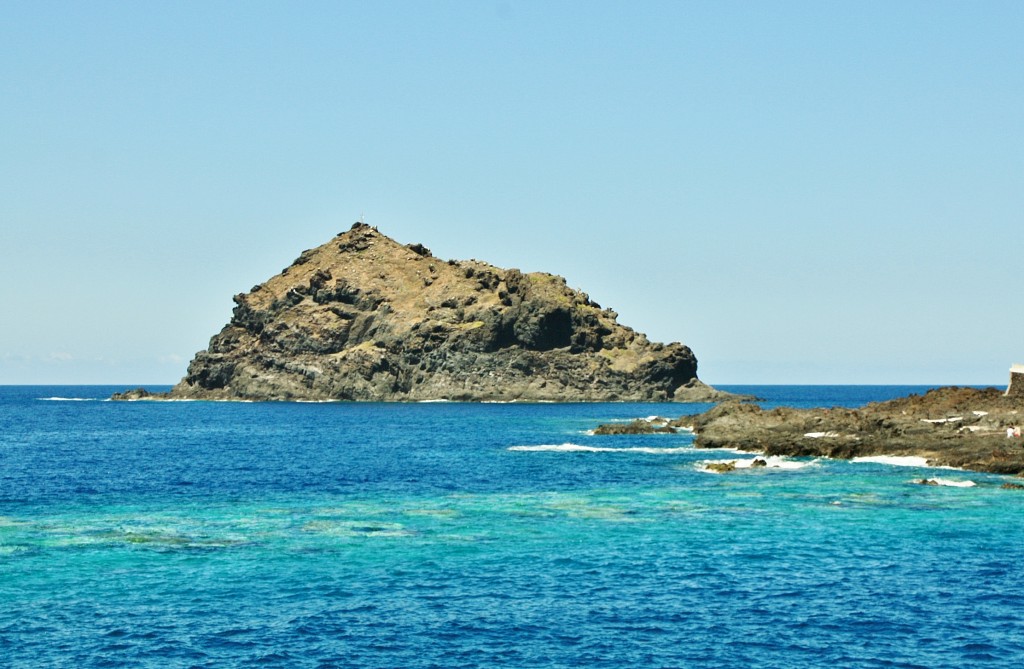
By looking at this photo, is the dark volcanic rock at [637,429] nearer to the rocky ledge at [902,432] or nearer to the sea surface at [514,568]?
the rocky ledge at [902,432]

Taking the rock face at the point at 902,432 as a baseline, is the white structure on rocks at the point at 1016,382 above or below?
Result: above

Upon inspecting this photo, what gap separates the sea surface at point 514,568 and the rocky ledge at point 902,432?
4841 mm

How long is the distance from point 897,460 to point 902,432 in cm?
931

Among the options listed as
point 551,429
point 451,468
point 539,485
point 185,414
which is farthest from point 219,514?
point 185,414

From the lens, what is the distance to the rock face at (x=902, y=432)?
76.3m

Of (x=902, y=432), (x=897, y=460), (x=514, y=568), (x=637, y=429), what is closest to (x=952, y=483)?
(x=897, y=460)

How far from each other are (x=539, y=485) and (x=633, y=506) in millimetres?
11961

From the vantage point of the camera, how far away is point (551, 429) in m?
135

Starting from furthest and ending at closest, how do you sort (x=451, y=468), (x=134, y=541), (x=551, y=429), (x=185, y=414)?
1. (x=185, y=414)
2. (x=551, y=429)
3. (x=451, y=468)
4. (x=134, y=541)

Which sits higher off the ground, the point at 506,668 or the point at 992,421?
the point at 992,421

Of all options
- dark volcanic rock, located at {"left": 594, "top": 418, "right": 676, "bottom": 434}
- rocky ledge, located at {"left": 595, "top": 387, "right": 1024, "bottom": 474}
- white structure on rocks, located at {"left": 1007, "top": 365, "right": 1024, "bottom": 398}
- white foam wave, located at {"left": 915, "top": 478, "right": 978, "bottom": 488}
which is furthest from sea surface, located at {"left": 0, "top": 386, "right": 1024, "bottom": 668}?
dark volcanic rock, located at {"left": 594, "top": 418, "right": 676, "bottom": 434}

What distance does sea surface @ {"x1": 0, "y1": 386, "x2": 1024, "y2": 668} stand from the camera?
1185 inches

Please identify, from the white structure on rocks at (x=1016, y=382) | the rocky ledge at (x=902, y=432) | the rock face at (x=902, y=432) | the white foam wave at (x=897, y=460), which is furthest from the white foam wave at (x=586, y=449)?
A: the white structure on rocks at (x=1016, y=382)

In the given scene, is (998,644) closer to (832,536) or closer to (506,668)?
(506,668)
